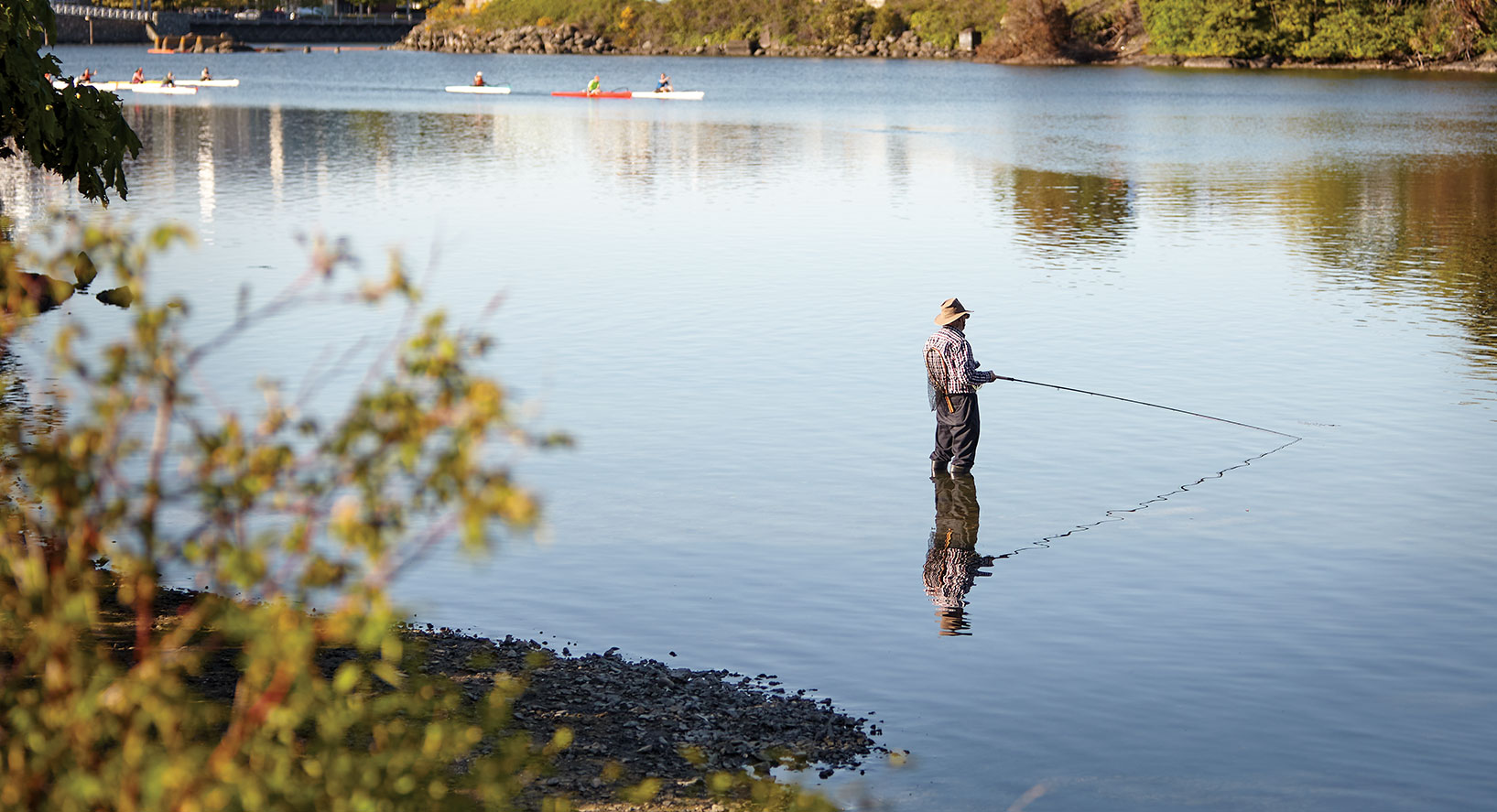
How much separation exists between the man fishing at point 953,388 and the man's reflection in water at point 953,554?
9.8 inches

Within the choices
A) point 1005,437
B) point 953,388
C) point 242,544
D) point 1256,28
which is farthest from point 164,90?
point 242,544

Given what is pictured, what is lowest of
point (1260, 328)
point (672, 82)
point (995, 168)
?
point (1260, 328)

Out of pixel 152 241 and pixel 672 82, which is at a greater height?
pixel 672 82

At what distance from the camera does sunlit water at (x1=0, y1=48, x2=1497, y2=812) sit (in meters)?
11.7

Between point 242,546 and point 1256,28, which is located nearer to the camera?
point 242,546

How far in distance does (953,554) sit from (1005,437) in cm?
495

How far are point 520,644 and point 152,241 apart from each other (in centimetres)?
779

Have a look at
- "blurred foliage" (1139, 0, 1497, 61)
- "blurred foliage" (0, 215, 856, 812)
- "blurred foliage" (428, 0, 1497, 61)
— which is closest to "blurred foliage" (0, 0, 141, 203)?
"blurred foliage" (0, 215, 856, 812)

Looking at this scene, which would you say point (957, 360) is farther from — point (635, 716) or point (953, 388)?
point (635, 716)

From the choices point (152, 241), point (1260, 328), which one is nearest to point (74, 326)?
point (152, 241)

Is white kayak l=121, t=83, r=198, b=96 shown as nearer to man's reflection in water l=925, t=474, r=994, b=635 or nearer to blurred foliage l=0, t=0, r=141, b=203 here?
blurred foliage l=0, t=0, r=141, b=203

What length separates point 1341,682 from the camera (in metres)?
12.3

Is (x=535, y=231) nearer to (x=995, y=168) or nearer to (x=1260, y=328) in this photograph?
(x=1260, y=328)

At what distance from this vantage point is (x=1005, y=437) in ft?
66.1
